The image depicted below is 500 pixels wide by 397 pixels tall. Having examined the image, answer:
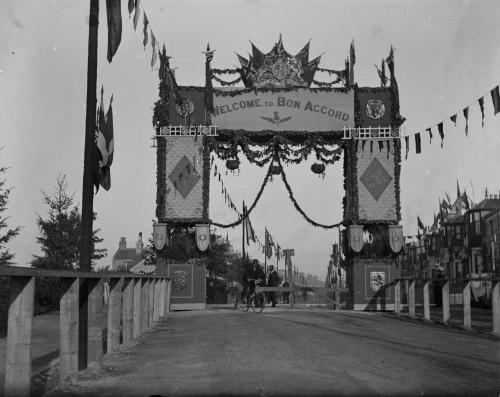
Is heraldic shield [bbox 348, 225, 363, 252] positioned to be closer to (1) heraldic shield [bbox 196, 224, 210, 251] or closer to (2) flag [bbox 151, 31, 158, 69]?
(1) heraldic shield [bbox 196, 224, 210, 251]

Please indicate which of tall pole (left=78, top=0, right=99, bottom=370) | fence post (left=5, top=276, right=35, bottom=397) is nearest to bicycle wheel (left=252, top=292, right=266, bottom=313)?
tall pole (left=78, top=0, right=99, bottom=370)

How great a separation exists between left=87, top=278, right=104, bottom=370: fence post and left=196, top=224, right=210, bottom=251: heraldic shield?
1738 centimetres

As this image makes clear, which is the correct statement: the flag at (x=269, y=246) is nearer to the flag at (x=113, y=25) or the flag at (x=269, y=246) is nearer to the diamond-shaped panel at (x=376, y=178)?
the diamond-shaped panel at (x=376, y=178)

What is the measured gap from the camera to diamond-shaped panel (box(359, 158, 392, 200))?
26.0m

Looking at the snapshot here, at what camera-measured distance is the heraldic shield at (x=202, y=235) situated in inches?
1009

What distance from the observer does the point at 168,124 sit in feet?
86.1

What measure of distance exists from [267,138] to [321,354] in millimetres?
17685

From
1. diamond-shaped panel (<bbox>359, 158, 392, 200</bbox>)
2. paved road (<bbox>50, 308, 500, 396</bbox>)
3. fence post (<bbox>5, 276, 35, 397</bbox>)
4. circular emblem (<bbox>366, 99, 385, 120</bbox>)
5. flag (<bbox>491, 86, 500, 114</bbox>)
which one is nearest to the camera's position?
fence post (<bbox>5, 276, 35, 397</bbox>)

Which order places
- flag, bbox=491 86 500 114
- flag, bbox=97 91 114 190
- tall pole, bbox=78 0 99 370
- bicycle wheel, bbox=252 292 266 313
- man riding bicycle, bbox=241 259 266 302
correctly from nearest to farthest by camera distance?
tall pole, bbox=78 0 99 370, flag, bbox=97 91 114 190, flag, bbox=491 86 500 114, bicycle wheel, bbox=252 292 266 313, man riding bicycle, bbox=241 259 266 302

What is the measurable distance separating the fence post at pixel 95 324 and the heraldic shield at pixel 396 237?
62.3 feet

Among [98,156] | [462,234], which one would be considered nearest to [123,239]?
[462,234]

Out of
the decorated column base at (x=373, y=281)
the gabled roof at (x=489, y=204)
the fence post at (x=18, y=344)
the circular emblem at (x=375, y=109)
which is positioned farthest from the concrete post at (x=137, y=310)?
the gabled roof at (x=489, y=204)

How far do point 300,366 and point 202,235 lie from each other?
1802cm

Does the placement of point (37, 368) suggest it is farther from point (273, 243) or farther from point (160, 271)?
point (273, 243)
